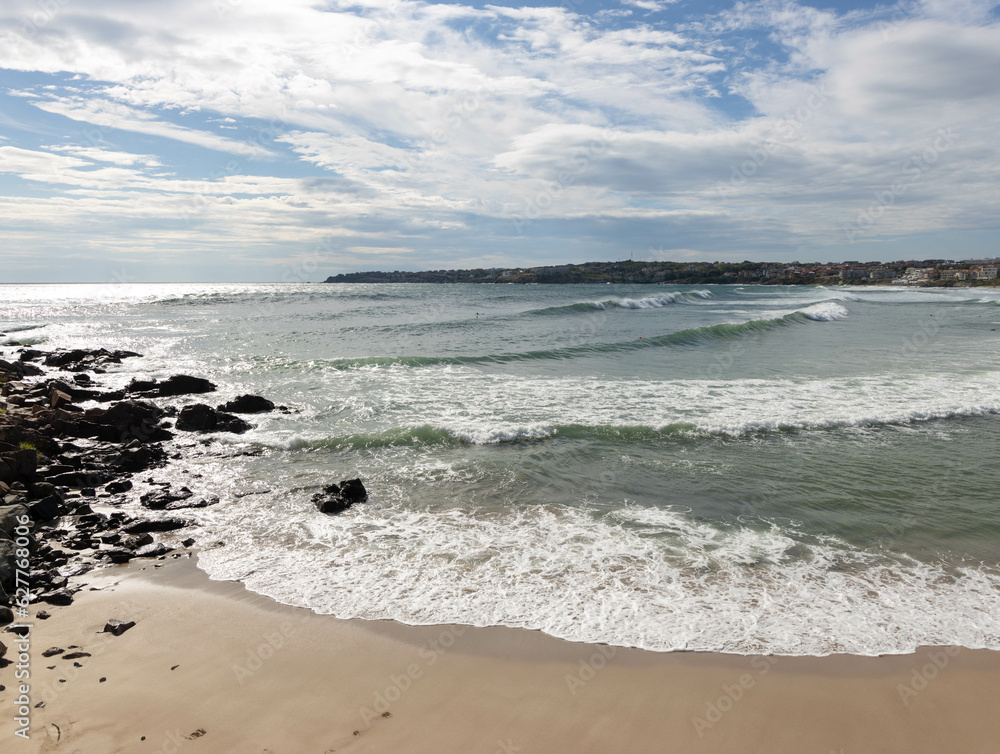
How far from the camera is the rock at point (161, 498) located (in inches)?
341

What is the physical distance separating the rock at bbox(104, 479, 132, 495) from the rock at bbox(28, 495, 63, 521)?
1018 mm

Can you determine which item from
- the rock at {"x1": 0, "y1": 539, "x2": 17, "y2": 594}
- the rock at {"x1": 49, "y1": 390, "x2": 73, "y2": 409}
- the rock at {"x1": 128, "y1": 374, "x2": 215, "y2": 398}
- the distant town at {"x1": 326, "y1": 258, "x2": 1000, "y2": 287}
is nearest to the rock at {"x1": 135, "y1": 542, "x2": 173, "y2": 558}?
the rock at {"x1": 0, "y1": 539, "x2": 17, "y2": 594}

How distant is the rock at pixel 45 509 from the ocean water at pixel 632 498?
2.95 feet

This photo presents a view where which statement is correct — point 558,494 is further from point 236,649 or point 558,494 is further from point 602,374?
point 602,374

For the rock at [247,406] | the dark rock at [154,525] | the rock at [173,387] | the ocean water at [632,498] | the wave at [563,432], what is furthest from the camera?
the rock at [173,387]

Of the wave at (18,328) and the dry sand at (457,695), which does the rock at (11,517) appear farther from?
the wave at (18,328)

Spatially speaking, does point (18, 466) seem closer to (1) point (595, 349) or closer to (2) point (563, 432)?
(2) point (563, 432)

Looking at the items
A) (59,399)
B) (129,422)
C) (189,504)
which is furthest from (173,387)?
(189,504)

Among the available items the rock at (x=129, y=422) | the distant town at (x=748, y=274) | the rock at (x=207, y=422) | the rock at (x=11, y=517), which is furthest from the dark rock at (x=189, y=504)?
the distant town at (x=748, y=274)

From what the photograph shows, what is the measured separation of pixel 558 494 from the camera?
29.7ft

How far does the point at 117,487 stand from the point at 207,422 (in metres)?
3.89

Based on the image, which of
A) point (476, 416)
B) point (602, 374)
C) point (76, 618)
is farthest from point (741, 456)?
point (76, 618)

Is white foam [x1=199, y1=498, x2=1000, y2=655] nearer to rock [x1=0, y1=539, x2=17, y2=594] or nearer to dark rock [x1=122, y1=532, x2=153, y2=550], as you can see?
dark rock [x1=122, y1=532, x2=153, y2=550]

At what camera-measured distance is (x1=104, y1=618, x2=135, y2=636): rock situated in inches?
216
